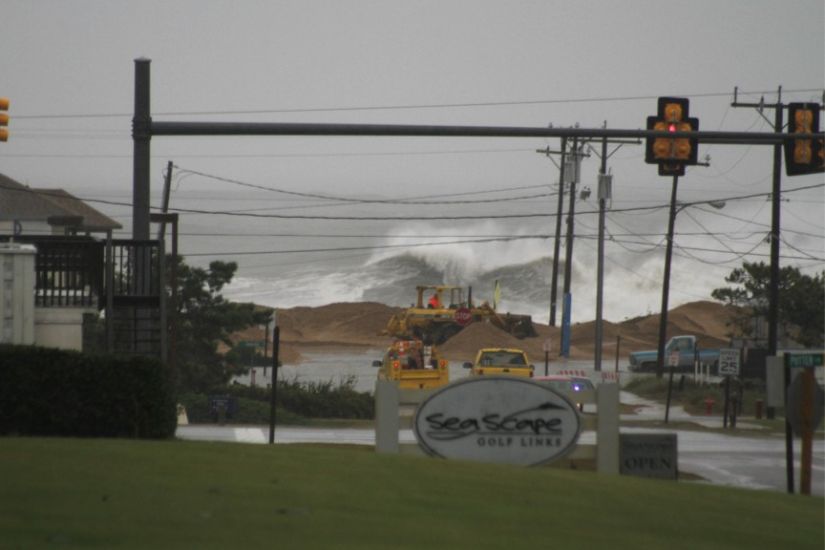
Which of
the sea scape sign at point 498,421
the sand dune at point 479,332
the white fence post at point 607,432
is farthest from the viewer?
the sand dune at point 479,332

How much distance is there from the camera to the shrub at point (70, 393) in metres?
14.6

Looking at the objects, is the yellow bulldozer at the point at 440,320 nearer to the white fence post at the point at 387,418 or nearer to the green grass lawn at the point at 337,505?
the white fence post at the point at 387,418

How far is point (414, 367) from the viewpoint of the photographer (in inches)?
1821

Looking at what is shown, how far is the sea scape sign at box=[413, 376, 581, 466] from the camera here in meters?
15.3

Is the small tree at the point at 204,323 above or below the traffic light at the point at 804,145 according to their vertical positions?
below

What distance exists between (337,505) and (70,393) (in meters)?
5.64

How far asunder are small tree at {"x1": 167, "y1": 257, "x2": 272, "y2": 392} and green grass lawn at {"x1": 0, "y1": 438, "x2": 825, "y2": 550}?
115 ft

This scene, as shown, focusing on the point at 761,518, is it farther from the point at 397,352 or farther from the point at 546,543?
the point at 397,352

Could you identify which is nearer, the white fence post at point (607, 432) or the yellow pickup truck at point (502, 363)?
the white fence post at point (607, 432)

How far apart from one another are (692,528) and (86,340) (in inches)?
1319

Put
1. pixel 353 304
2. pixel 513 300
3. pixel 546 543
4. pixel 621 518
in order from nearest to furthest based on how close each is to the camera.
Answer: pixel 546 543 < pixel 621 518 < pixel 353 304 < pixel 513 300

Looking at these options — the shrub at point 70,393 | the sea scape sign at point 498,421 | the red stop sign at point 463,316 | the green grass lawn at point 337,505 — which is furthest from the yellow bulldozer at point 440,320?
the green grass lawn at point 337,505

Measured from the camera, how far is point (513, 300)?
113188 mm

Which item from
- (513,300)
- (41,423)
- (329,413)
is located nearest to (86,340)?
(329,413)
